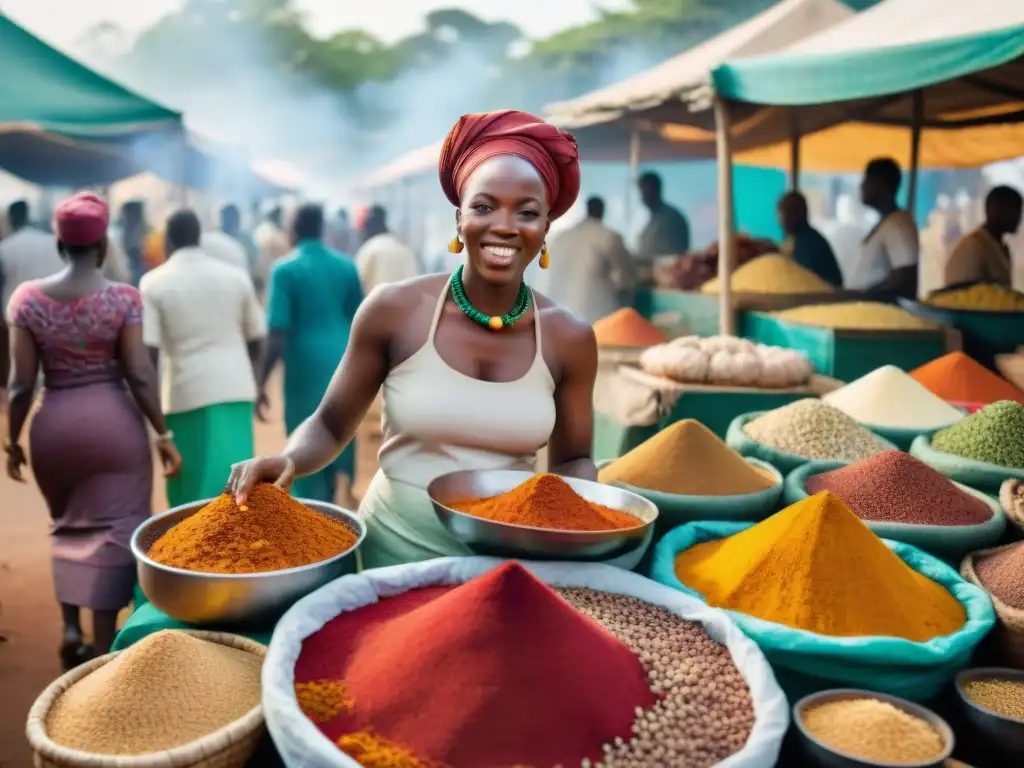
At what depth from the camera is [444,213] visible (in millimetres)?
20391

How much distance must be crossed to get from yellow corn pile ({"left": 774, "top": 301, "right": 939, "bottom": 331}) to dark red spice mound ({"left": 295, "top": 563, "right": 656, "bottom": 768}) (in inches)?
95.6

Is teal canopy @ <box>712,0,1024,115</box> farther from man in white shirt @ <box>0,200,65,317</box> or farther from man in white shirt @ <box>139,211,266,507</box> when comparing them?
man in white shirt @ <box>0,200,65,317</box>

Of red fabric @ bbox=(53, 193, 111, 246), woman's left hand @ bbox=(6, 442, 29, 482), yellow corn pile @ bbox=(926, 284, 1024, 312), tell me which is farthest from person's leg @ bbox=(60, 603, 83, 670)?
yellow corn pile @ bbox=(926, 284, 1024, 312)

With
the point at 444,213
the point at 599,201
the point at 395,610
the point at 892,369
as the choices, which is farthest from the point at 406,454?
the point at 444,213

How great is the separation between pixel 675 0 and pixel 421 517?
1960 cm

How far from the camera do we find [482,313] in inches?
53.6

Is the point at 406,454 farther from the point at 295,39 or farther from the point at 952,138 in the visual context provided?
the point at 295,39

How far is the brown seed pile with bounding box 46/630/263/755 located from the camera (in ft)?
2.70

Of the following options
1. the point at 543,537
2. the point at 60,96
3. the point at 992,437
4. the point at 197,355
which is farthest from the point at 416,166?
the point at 543,537

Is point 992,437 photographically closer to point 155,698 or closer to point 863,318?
point 863,318

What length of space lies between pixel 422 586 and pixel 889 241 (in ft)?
12.8

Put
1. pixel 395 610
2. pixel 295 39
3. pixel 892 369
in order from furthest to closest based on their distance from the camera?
pixel 295 39, pixel 892 369, pixel 395 610

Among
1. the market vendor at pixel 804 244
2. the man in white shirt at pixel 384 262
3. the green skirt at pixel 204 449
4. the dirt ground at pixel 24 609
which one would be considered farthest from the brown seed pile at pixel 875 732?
the man in white shirt at pixel 384 262

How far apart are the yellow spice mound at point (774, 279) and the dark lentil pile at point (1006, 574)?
2589 mm
